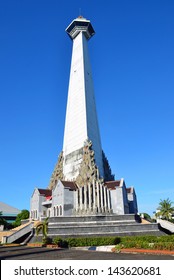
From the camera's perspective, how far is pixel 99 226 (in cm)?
3422

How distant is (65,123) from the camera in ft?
186

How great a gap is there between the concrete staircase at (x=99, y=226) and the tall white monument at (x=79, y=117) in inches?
565

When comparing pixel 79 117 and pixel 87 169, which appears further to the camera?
pixel 79 117

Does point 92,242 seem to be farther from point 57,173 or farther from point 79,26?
point 79,26

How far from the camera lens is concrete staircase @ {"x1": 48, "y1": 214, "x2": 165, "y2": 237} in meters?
32.2

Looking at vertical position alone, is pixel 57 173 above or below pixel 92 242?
above

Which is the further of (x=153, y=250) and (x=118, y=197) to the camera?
(x=118, y=197)

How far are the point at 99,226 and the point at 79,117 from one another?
25.2 meters

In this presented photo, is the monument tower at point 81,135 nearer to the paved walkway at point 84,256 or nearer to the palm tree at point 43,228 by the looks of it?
the palm tree at point 43,228

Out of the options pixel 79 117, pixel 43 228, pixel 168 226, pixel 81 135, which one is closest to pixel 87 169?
pixel 81 135
